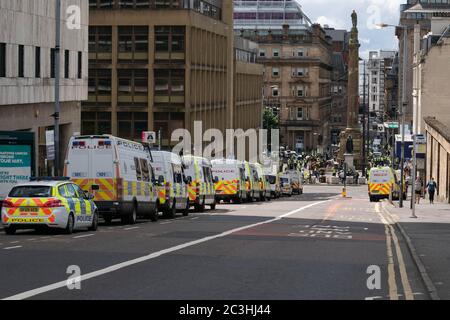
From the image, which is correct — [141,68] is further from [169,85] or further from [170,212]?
[170,212]

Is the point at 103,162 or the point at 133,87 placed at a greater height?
the point at 133,87

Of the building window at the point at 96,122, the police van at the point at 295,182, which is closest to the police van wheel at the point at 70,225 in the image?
the building window at the point at 96,122

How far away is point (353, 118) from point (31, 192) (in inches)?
4616

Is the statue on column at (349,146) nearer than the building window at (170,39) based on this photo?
No

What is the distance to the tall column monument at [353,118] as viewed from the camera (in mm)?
140375

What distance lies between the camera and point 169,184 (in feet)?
140

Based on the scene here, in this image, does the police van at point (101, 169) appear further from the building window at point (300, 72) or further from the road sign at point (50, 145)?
the building window at point (300, 72)

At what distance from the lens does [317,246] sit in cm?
2550

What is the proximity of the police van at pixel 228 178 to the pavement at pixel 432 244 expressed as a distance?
15056 millimetres

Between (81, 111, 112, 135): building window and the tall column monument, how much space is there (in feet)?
191

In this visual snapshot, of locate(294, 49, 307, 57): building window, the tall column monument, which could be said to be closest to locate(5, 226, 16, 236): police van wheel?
the tall column monument

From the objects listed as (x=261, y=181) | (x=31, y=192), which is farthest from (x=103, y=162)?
(x=261, y=181)

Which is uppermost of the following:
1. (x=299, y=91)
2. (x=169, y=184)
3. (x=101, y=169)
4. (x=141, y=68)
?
(x=299, y=91)

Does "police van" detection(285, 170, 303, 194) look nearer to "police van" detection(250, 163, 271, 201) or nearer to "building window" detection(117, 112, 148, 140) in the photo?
"building window" detection(117, 112, 148, 140)
